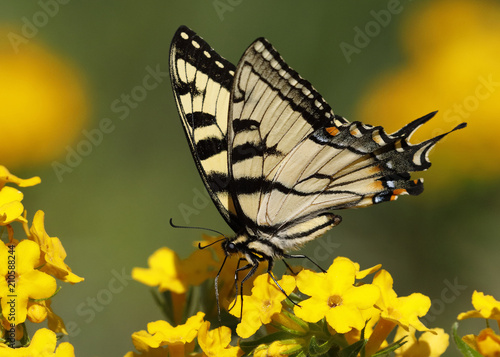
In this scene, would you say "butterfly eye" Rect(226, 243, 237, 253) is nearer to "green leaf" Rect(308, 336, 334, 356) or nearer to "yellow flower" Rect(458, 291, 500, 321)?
"green leaf" Rect(308, 336, 334, 356)

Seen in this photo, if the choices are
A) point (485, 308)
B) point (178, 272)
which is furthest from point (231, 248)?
point (485, 308)

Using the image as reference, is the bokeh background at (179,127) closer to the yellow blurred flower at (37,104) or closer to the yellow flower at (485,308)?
the yellow blurred flower at (37,104)

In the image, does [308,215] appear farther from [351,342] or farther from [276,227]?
[351,342]

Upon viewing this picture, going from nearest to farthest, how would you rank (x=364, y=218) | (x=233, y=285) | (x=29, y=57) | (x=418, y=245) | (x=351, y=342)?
(x=351, y=342) → (x=233, y=285) → (x=418, y=245) → (x=364, y=218) → (x=29, y=57)

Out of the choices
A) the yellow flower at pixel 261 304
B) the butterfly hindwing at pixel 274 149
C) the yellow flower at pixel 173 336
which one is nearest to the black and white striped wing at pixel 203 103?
the butterfly hindwing at pixel 274 149

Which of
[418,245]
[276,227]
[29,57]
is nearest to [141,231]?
[29,57]

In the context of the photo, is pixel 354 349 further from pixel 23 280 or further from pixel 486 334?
pixel 23 280
